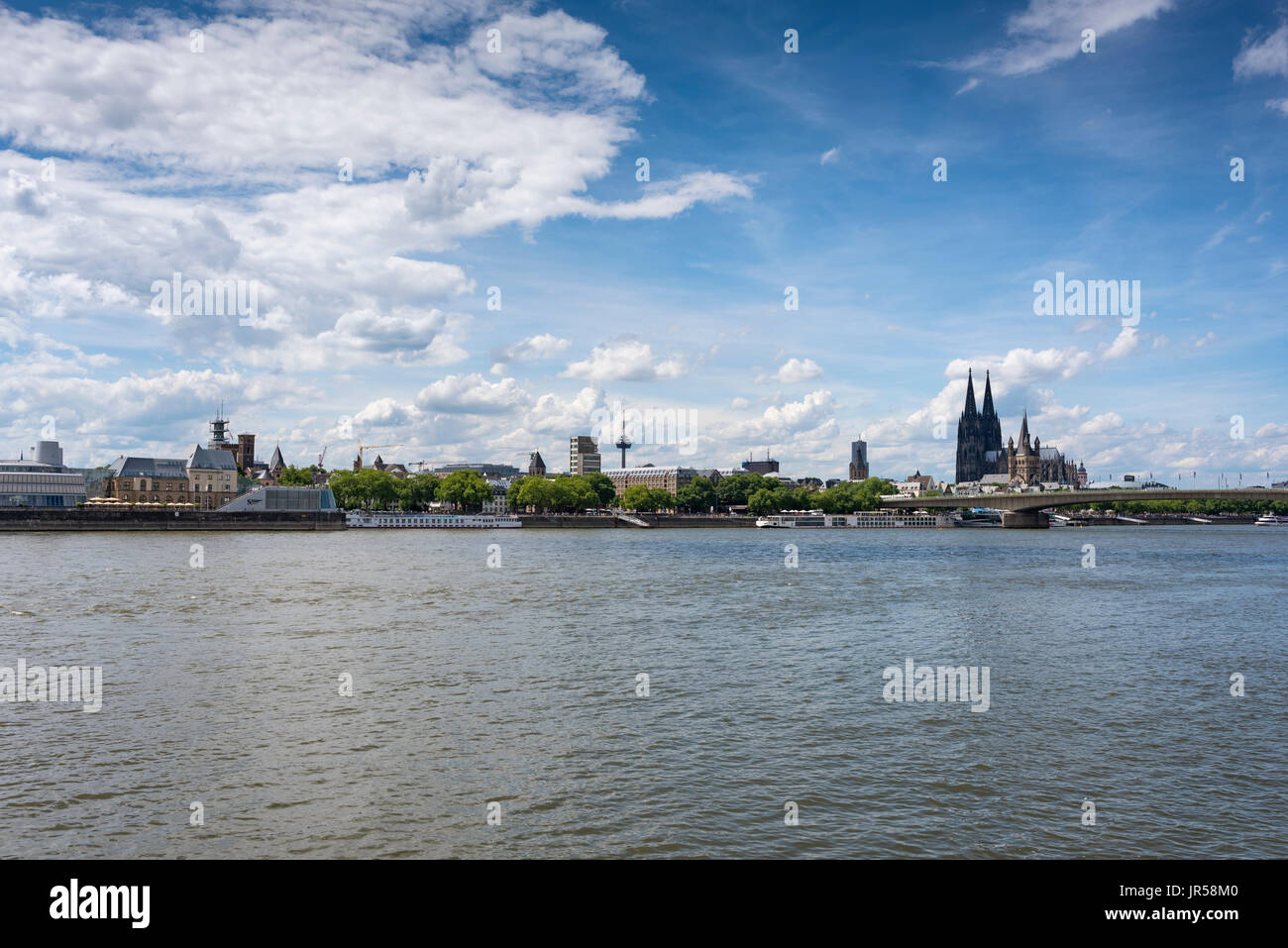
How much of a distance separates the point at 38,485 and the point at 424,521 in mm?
64478

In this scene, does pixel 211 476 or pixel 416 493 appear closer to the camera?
pixel 211 476

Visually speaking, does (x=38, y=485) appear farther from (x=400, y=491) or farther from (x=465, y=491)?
(x=465, y=491)

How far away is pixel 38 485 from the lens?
146500 millimetres

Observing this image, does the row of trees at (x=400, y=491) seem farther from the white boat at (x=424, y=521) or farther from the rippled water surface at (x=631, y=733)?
the rippled water surface at (x=631, y=733)

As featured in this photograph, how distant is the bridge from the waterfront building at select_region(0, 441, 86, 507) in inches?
5808

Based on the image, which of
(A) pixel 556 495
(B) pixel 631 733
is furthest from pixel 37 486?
(B) pixel 631 733

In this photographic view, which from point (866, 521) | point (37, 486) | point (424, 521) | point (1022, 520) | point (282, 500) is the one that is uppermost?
point (37, 486)

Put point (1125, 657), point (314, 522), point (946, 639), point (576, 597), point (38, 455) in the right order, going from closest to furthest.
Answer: point (1125, 657), point (946, 639), point (576, 597), point (314, 522), point (38, 455)

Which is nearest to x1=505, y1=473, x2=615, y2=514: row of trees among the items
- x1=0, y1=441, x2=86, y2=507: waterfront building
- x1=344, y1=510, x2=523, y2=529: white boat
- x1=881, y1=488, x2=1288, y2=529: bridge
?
x1=344, y1=510, x2=523, y2=529: white boat

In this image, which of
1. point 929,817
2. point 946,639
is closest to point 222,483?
point 946,639

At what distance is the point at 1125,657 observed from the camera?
27.3 metres

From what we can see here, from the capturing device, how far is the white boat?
5719 inches
